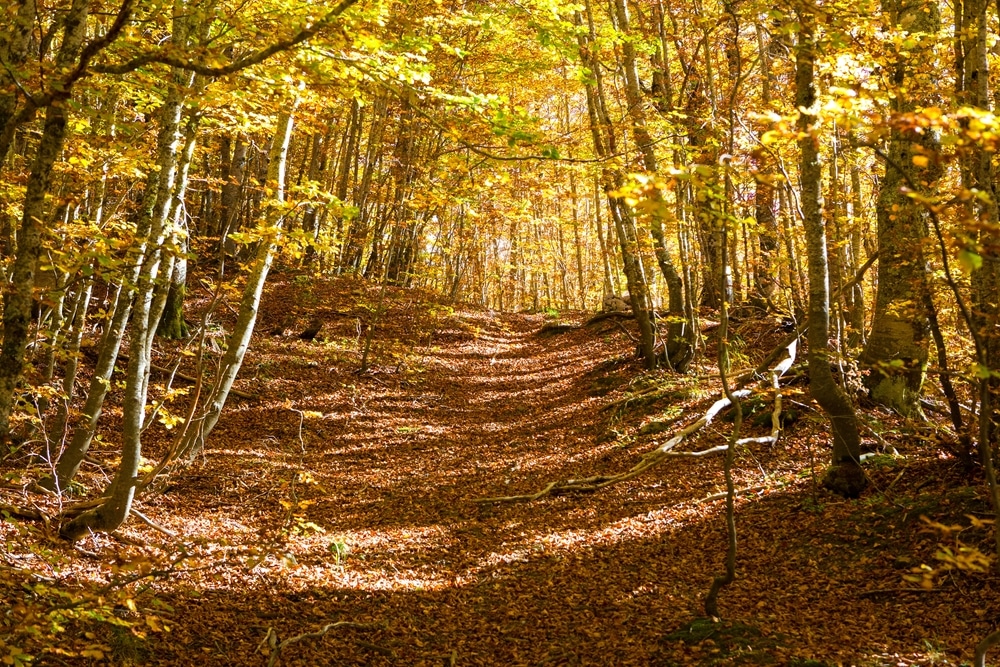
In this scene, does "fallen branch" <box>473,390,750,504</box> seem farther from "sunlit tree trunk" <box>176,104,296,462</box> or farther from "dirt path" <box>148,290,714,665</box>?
"sunlit tree trunk" <box>176,104,296,462</box>

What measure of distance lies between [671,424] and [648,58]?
813cm

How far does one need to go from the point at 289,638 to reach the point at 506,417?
27.4ft

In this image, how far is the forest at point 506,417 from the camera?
442cm

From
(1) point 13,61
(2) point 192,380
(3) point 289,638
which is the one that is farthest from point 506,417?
(1) point 13,61

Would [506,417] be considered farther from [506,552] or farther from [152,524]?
[152,524]

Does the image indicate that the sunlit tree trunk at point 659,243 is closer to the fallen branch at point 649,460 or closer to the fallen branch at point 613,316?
the fallen branch at point 649,460

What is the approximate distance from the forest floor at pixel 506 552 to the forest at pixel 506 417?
0.04 metres

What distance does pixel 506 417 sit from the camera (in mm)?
13719

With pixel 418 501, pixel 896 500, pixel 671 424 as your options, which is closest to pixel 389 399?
pixel 418 501

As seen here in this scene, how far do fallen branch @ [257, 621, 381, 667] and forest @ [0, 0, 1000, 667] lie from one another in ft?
0.16

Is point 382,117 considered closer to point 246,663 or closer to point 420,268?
point 420,268

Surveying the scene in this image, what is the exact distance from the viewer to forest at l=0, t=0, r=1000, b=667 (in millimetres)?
4418

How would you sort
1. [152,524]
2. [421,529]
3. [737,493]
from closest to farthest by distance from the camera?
1. [152,524]
2. [737,493]
3. [421,529]

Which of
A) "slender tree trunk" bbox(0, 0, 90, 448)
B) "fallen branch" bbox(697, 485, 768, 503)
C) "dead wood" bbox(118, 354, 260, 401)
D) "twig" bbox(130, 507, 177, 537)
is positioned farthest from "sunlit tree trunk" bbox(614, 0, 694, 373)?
"slender tree trunk" bbox(0, 0, 90, 448)
